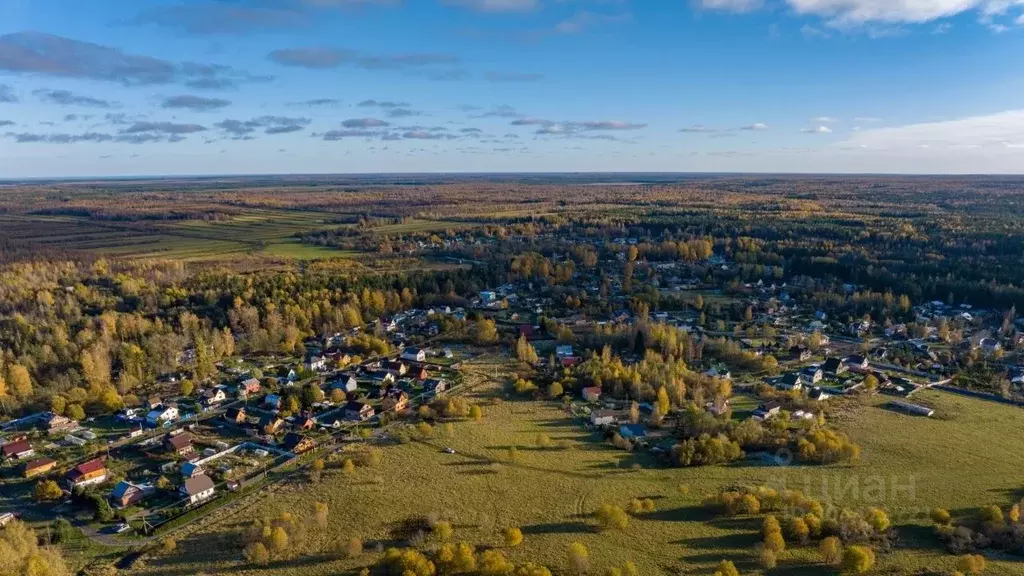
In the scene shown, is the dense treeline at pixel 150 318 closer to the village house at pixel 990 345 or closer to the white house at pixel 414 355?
the white house at pixel 414 355

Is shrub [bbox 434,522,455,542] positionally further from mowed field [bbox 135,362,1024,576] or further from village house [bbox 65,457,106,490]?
village house [bbox 65,457,106,490]

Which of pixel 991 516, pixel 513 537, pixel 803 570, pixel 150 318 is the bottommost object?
pixel 803 570

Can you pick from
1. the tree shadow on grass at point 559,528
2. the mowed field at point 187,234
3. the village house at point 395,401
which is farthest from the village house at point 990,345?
the mowed field at point 187,234

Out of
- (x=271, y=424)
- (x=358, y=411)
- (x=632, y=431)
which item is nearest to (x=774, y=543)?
(x=632, y=431)

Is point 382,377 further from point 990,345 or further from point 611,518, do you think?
point 990,345

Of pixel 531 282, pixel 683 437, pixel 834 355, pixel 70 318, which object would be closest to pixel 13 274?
pixel 70 318
